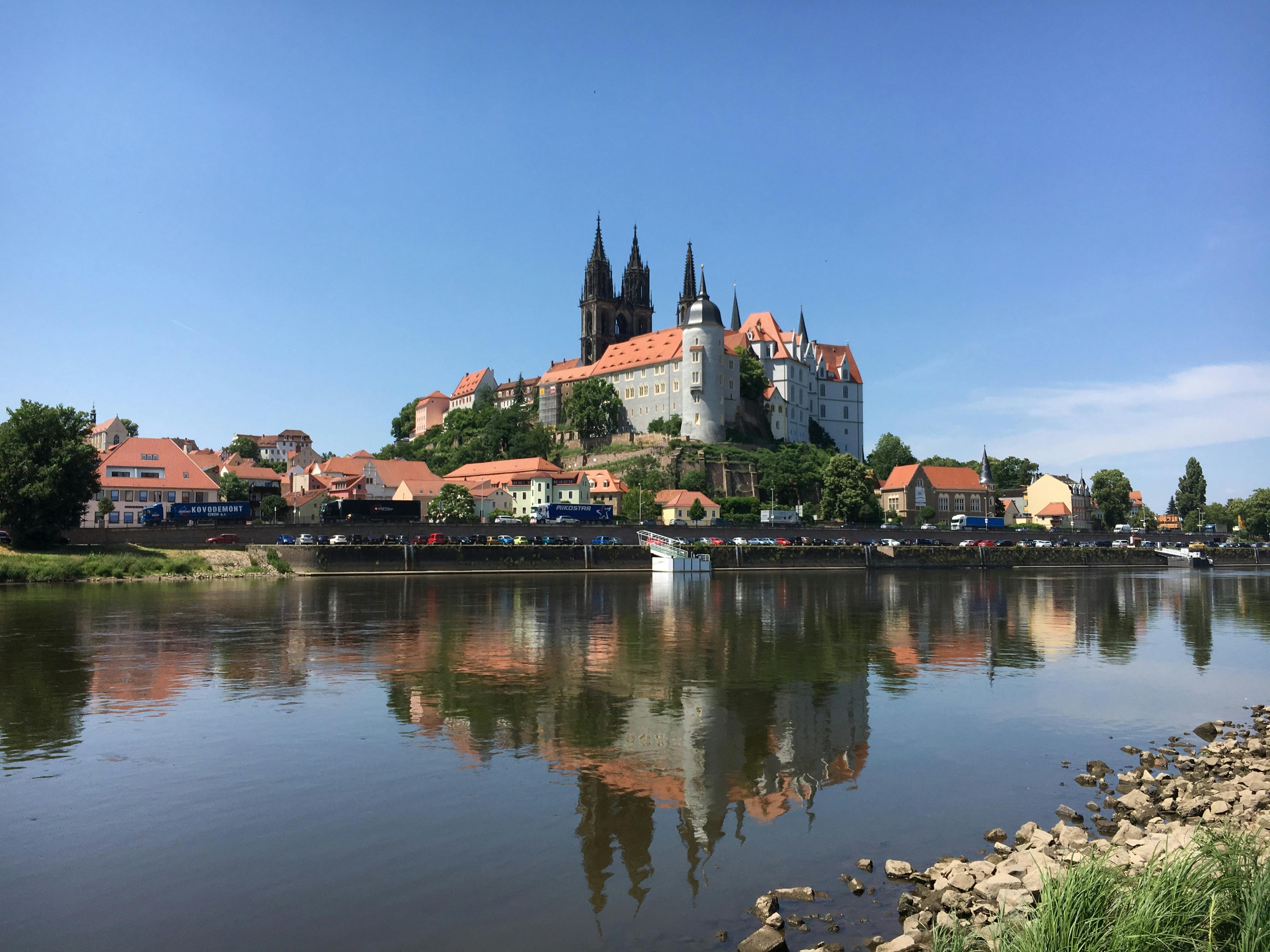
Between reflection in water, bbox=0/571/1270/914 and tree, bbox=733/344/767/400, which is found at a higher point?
tree, bbox=733/344/767/400

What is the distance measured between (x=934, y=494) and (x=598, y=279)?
71126 millimetres

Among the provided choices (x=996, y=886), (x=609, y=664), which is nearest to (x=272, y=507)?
(x=609, y=664)

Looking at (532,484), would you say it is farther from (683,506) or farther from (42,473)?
Result: (42,473)

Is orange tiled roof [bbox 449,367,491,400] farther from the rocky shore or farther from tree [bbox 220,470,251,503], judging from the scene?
the rocky shore

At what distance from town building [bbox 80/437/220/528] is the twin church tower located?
83318 millimetres

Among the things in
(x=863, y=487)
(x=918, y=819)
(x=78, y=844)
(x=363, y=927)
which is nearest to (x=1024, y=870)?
(x=918, y=819)

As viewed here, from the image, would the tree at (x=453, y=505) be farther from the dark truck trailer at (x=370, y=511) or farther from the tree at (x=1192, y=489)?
the tree at (x=1192, y=489)

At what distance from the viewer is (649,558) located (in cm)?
8281

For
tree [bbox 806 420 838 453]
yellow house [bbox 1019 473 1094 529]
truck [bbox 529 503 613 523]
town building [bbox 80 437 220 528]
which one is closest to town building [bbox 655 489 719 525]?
truck [bbox 529 503 613 523]

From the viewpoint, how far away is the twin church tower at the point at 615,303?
543 feet

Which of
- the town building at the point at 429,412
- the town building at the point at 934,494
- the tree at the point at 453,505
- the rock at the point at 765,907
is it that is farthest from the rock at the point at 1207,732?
the town building at the point at 429,412

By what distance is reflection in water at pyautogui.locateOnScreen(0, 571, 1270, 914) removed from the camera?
1483 cm

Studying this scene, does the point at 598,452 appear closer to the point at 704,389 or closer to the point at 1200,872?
the point at 704,389

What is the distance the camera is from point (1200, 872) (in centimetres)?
796
